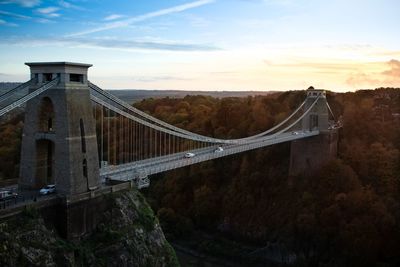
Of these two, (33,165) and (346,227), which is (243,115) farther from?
(33,165)

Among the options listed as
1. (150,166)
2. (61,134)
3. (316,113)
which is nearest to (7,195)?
(61,134)

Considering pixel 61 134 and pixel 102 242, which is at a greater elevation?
pixel 61 134

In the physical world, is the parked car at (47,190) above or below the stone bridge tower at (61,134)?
below

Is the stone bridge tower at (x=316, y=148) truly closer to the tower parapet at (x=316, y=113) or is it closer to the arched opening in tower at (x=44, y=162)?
the tower parapet at (x=316, y=113)

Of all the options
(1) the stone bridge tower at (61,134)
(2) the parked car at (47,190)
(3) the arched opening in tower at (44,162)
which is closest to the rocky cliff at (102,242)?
(2) the parked car at (47,190)

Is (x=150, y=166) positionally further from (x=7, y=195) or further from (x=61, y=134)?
(x=7, y=195)

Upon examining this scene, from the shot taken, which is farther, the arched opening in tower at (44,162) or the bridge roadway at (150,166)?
the bridge roadway at (150,166)
